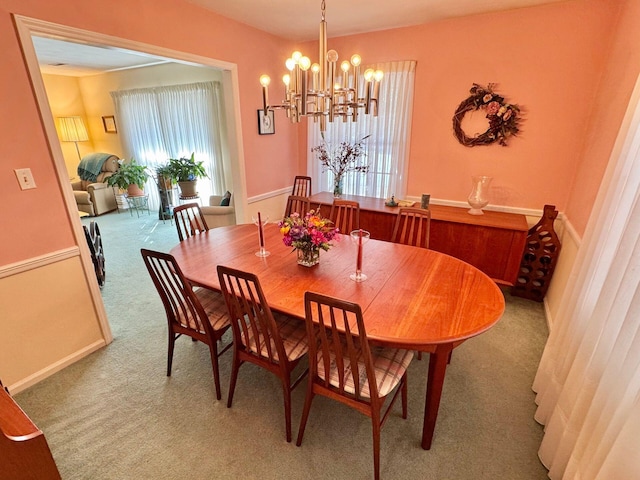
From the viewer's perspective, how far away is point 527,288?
2943 millimetres

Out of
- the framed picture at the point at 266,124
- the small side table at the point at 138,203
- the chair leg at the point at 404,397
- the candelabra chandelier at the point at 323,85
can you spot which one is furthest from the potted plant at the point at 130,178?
the chair leg at the point at 404,397

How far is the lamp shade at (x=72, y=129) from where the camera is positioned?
605 cm

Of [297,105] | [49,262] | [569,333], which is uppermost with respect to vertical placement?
[297,105]

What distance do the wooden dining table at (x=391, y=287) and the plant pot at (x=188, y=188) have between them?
119 inches

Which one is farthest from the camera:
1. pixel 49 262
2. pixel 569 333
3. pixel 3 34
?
pixel 49 262

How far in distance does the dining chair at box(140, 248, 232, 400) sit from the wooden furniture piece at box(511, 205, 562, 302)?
2724mm

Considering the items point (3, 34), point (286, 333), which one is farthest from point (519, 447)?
point (3, 34)

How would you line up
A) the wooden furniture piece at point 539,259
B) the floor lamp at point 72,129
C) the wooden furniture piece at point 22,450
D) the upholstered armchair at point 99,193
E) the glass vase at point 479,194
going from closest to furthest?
the wooden furniture piece at point 22,450, the wooden furniture piece at point 539,259, the glass vase at point 479,194, the upholstered armchair at point 99,193, the floor lamp at point 72,129

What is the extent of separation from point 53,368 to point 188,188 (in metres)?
3.44

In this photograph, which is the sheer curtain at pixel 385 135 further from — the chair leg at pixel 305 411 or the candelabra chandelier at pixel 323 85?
the chair leg at pixel 305 411

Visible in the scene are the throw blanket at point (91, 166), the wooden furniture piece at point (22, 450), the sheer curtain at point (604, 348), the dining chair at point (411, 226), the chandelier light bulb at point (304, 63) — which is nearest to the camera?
the wooden furniture piece at point (22, 450)

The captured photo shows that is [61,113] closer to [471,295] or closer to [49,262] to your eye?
[49,262]

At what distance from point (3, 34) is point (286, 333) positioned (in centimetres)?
229

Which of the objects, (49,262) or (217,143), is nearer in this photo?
(49,262)
